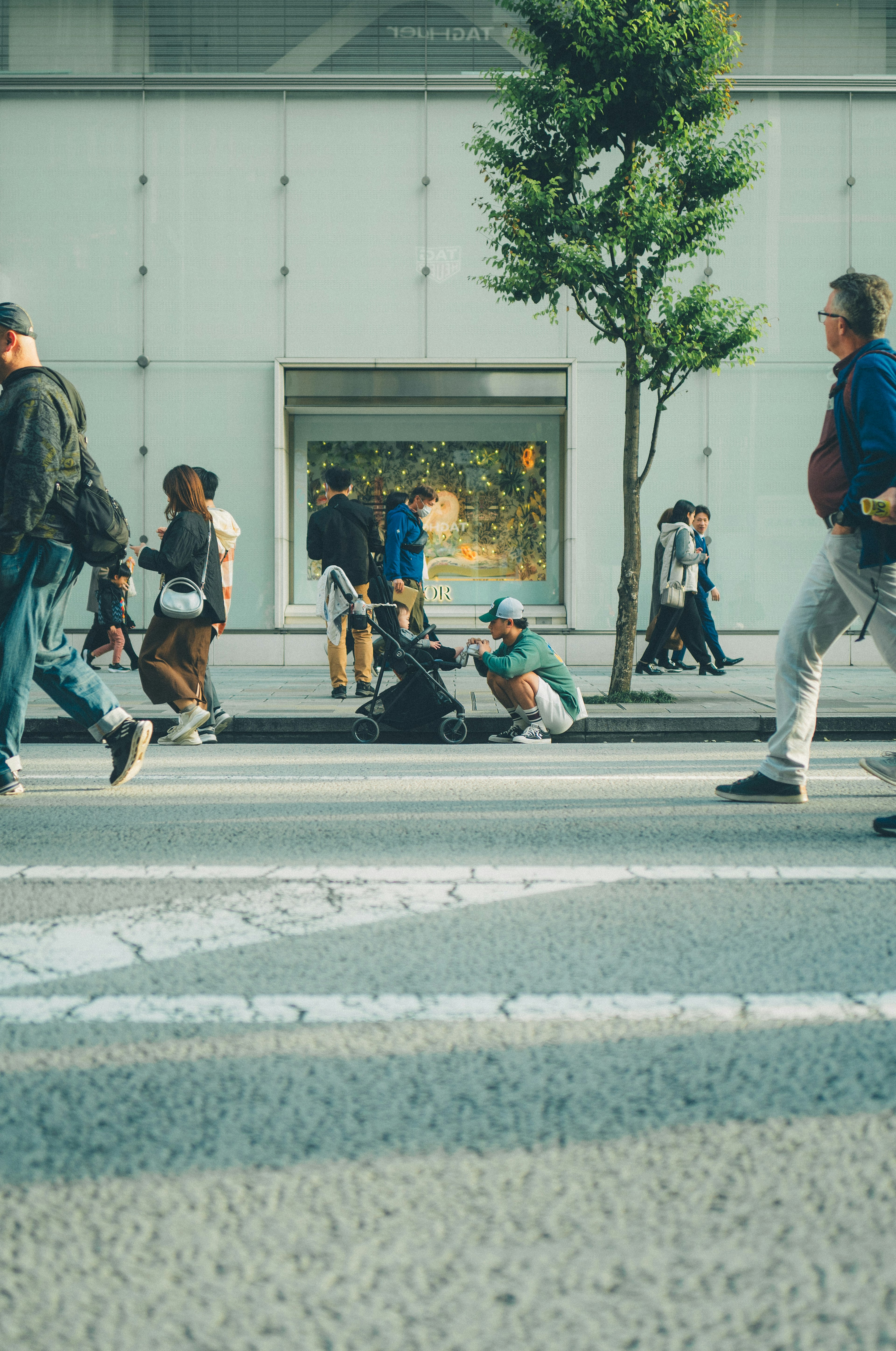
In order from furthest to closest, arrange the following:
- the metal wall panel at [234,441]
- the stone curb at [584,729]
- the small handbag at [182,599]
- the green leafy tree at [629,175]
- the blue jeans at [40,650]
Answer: the metal wall panel at [234,441], the green leafy tree at [629,175], the stone curb at [584,729], the small handbag at [182,599], the blue jeans at [40,650]

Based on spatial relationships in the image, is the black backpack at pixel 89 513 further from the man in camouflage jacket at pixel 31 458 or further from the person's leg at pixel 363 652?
the person's leg at pixel 363 652

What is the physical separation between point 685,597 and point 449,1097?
464 inches

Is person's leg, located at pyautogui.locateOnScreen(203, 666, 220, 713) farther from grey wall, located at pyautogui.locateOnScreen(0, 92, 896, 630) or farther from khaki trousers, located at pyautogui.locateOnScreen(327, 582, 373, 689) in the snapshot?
grey wall, located at pyautogui.locateOnScreen(0, 92, 896, 630)

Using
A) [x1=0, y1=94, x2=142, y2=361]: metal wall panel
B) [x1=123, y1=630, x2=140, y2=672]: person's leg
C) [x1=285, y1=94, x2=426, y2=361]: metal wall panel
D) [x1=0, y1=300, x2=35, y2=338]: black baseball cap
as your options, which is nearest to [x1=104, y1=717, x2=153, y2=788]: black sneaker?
[x1=0, y1=300, x2=35, y2=338]: black baseball cap

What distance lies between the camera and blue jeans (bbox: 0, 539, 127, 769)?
5.80m

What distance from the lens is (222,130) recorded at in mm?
16234

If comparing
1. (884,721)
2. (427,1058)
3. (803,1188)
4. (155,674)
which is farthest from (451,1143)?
(884,721)

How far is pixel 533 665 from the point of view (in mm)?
8648

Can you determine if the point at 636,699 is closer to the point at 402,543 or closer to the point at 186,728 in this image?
the point at 402,543

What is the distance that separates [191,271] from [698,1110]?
50.5 ft

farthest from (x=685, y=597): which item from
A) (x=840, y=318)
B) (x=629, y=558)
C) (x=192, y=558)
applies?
(x=840, y=318)

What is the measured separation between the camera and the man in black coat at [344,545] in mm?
11047

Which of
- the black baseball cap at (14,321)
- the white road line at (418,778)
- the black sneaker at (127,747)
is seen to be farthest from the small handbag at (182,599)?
the black baseball cap at (14,321)

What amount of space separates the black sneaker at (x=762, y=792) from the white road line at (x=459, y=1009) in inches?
103
